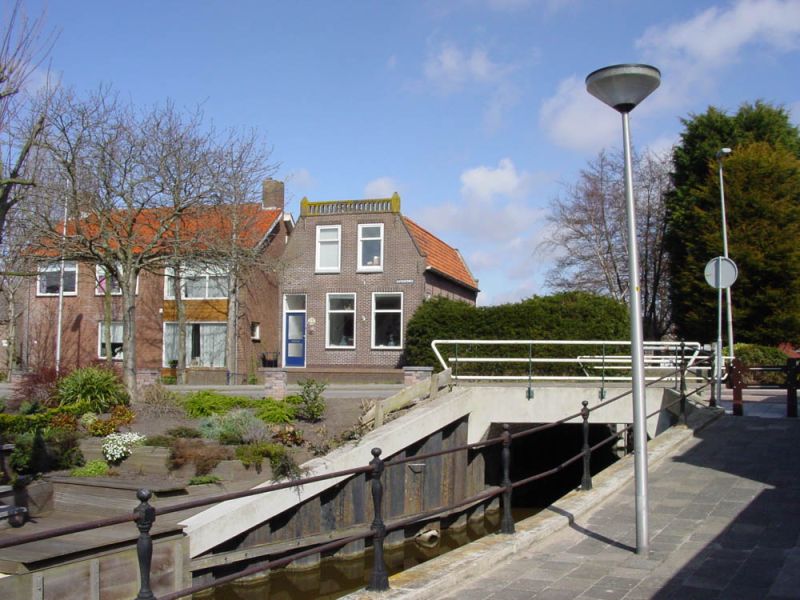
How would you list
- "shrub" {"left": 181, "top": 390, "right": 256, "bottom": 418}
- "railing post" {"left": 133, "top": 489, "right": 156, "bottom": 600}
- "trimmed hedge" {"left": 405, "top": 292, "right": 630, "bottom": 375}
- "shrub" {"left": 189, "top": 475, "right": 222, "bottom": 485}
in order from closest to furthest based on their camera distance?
"railing post" {"left": 133, "top": 489, "right": 156, "bottom": 600}
"shrub" {"left": 189, "top": 475, "right": 222, "bottom": 485}
"shrub" {"left": 181, "top": 390, "right": 256, "bottom": 418}
"trimmed hedge" {"left": 405, "top": 292, "right": 630, "bottom": 375}

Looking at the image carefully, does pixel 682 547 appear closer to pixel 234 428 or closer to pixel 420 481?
pixel 420 481

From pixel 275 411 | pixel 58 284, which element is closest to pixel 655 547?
pixel 275 411

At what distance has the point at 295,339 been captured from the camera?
33.4 meters

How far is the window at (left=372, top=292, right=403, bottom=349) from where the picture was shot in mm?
31891

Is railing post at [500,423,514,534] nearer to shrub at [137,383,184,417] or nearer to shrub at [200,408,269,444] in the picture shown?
shrub at [200,408,269,444]

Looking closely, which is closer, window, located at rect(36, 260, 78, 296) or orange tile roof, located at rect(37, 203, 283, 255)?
orange tile roof, located at rect(37, 203, 283, 255)

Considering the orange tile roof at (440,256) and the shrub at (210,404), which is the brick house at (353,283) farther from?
the shrub at (210,404)

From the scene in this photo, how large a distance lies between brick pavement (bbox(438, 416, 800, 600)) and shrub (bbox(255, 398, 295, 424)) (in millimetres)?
7861

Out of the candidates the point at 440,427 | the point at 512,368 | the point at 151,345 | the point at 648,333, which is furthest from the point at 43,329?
the point at 648,333

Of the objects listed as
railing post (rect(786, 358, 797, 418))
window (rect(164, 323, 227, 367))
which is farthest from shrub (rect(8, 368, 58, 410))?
railing post (rect(786, 358, 797, 418))

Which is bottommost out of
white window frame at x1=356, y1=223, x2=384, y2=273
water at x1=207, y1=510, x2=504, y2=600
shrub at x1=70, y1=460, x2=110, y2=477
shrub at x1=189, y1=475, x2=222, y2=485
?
water at x1=207, y1=510, x2=504, y2=600

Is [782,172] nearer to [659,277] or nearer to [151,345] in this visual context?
[659,277]

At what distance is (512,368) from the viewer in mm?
23375

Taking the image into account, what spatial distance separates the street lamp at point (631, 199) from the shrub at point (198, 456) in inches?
322
